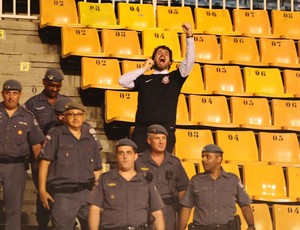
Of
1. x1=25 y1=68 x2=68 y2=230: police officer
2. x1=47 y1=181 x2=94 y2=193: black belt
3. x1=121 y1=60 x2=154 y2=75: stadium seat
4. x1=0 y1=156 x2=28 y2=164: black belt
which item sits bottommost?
x1=47 y1=181 x2=94 y2=193: black belt

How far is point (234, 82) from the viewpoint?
12945mm

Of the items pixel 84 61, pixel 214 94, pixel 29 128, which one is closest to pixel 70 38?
pixel 84 61

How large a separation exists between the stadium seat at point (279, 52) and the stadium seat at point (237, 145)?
1.67 metres

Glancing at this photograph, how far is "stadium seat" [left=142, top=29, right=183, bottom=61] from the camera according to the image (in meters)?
13.0

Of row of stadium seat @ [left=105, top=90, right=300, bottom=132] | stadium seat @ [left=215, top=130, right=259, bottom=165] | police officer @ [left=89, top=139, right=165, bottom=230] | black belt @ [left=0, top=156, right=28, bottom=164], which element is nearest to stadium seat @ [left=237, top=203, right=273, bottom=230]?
stadium seat @ [left=215, top=130, right=259, bottom=165]

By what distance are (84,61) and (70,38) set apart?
0.53m

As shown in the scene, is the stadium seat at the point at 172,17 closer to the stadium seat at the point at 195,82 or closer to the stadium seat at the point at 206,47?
the stadium seat at the point at 206,47

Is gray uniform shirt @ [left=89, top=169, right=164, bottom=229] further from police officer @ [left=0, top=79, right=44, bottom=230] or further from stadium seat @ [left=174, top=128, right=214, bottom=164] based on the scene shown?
stadium seat @ [left=174, top=128, right=214, bottom=164]

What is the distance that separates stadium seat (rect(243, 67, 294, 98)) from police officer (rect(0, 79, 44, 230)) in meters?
3.85

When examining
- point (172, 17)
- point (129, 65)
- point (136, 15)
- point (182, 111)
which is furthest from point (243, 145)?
point (136, 15)

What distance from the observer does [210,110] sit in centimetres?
1236

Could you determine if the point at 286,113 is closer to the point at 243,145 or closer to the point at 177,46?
the point at 243,145

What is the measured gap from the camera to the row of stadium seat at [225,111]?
39.1 feet

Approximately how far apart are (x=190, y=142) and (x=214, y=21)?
2.62m
